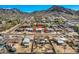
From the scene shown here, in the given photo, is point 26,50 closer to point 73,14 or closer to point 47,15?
point 47,15

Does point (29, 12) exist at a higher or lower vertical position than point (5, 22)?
higher
